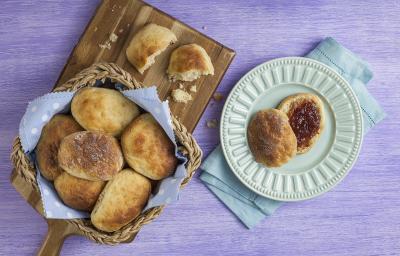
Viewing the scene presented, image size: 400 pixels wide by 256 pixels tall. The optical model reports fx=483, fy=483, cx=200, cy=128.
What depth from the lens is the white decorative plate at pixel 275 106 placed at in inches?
61.6

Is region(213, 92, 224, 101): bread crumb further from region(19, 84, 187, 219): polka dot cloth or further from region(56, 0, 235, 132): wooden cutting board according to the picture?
region(19, 84, 187, 219): polka dot cloth

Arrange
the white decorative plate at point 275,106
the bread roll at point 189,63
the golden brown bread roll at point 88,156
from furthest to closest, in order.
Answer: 1. the white decorative plate at point 275,106
2. the bread roll at point 189,63
3. the golden brown bread roll at point 88,156

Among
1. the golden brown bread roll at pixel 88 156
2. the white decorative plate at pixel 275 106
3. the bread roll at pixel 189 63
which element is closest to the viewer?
the golden brown bread roll at pixel 88 156

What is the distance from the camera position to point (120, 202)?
1.29 m

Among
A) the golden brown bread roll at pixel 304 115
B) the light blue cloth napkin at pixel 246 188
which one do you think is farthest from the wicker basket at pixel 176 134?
the golden brown bread roll at pixel 304 115

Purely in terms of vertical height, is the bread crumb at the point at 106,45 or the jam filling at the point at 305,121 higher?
the jam filling at the point at 305,121

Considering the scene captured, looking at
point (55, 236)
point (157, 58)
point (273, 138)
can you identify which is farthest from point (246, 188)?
point (55, 236)

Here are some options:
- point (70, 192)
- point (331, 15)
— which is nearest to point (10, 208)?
point (70, 192)

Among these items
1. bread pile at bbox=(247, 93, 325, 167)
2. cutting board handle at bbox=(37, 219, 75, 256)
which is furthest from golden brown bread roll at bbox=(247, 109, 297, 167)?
cutting board handle at bbox=(37, 219, 75, 256)

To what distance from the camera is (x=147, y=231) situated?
5.41ft

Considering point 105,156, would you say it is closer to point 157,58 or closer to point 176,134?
point 176,134

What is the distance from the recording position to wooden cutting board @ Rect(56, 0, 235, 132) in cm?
153

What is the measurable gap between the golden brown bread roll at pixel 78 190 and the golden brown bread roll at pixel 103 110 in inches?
5.7

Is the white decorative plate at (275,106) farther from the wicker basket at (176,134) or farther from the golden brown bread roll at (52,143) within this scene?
the golden brown bread roll at (52,143)
